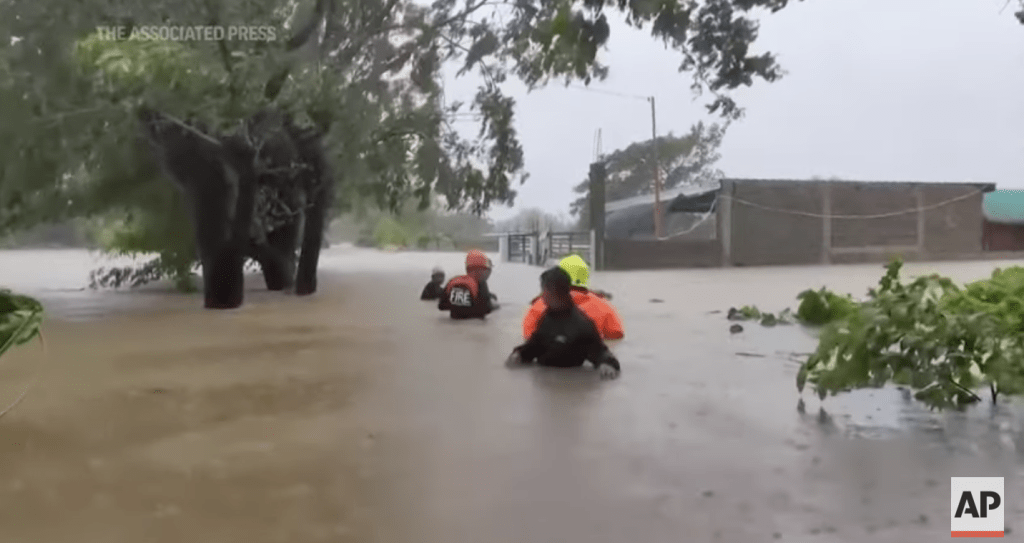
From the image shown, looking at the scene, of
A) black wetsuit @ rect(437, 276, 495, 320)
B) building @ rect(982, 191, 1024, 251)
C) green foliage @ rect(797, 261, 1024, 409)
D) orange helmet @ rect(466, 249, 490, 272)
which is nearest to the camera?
green foliage @ rect(797, 261, 1024, 409)

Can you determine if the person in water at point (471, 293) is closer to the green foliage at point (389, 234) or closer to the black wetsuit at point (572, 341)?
the black wetsuit at point (572, 341)

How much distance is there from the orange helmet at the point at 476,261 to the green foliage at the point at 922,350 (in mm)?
3935

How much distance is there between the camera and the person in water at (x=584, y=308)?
4348 mm

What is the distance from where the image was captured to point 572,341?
3.62 meters

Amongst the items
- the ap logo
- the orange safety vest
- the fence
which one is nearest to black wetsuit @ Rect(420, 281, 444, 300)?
the orange safety vest

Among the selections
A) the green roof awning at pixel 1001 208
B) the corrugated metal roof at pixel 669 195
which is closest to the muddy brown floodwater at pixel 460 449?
the green roof awning at pixel 1001 208

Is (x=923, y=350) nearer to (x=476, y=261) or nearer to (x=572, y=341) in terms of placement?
(x=572, y=341)

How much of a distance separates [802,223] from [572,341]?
34.2 feet

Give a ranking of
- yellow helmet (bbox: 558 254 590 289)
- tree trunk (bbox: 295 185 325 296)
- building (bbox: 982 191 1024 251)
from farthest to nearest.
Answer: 1. building (bbox: 982 191 1024 251)
2. tree trunk (bbox: 295 185 325 296)
3. yellow helmet (bbox: 558 254 590 289)

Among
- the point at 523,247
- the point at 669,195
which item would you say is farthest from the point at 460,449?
the point at 523,247

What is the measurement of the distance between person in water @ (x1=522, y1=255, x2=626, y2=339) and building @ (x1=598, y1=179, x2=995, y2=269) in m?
7.86

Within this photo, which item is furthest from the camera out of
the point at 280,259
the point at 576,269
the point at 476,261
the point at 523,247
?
the point at 523,247

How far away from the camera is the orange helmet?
6398mm

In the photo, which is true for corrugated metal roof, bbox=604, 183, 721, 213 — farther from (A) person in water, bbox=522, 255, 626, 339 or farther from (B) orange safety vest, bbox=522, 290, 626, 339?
(B) orange safety vest, bbox=522, 290, 626, 339
